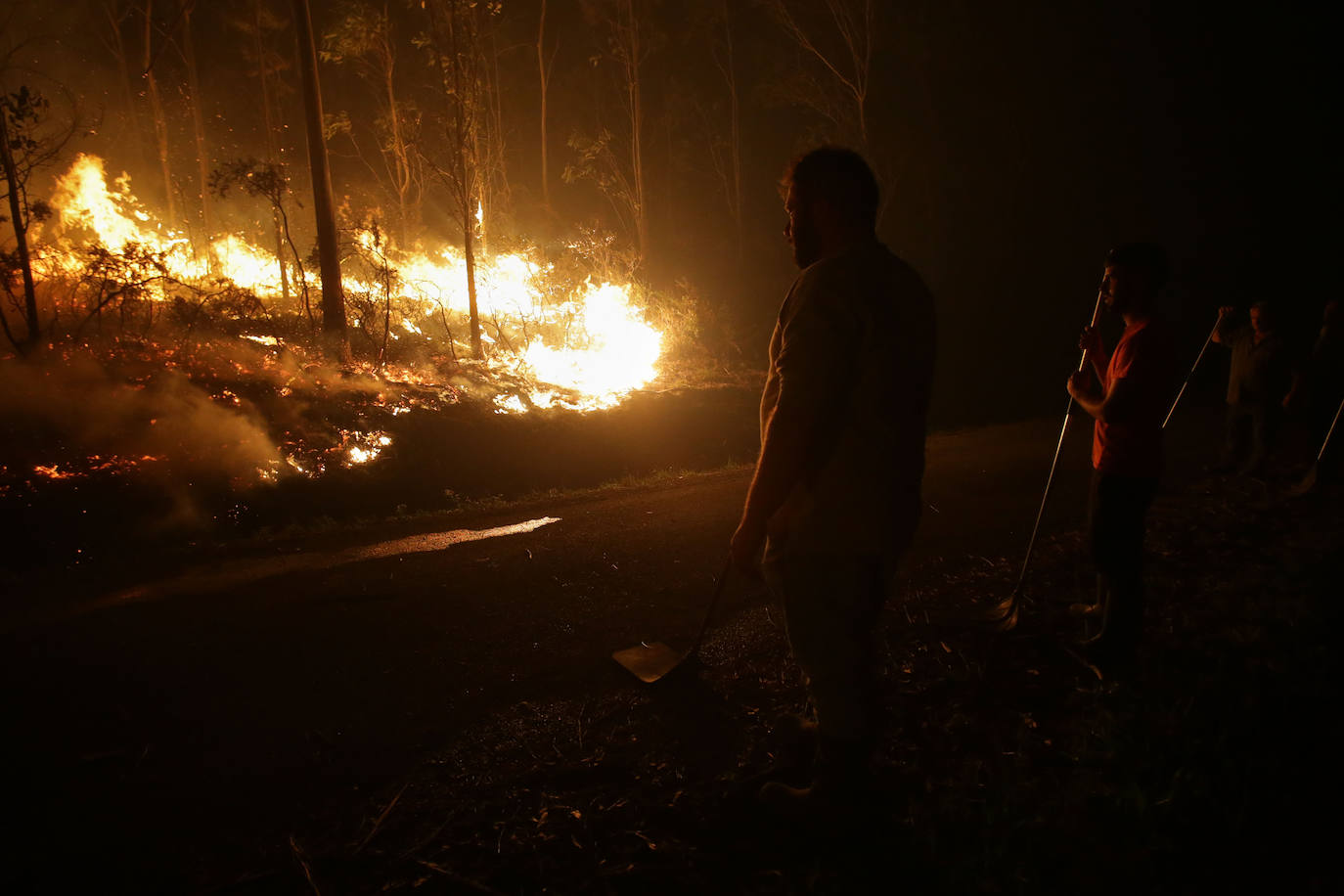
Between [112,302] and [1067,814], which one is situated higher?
[112,302]

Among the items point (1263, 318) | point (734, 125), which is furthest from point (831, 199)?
point (734, 125)

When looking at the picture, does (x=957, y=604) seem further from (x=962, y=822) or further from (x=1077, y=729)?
(x=962, y=822)

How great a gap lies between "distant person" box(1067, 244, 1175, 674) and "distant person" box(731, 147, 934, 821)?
5.57ft

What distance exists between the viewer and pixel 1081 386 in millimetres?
3924

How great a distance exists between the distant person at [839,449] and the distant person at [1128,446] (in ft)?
5.57

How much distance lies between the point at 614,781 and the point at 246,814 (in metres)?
1.52

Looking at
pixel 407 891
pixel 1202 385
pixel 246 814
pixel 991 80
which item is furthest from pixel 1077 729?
pixel 991 80

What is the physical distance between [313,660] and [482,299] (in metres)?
18.7

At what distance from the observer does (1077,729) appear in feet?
10.6

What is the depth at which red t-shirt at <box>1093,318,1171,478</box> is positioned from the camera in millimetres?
3535

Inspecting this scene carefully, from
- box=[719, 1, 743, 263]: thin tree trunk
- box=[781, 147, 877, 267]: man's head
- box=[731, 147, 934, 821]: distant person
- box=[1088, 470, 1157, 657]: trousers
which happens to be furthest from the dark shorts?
box=[719, 1, 743, 263]: thin tree trunk

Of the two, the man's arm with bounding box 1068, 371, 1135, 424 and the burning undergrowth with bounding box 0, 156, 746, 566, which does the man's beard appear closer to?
the man's arm with bounding box 1068, 371, 1135, 424

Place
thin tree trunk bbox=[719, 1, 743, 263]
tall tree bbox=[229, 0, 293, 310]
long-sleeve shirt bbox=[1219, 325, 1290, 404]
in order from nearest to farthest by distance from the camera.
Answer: long-sleeve shirt bbox=[1219, 325, 1290, 404] → tall tree bbox=[229, 0, 293, 310] → thin tree trunk bbox=[719, 1, 743, 263]

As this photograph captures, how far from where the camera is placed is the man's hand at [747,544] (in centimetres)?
249
